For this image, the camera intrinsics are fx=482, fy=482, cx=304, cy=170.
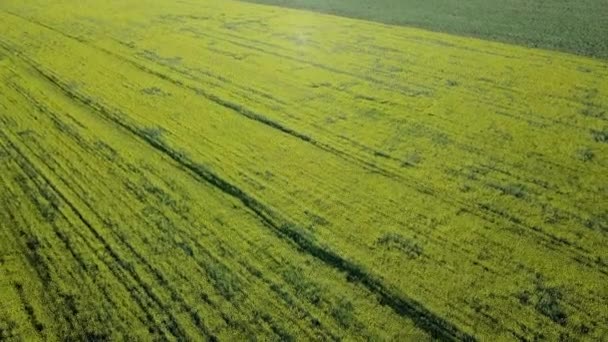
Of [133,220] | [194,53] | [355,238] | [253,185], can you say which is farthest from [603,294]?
[194,53]

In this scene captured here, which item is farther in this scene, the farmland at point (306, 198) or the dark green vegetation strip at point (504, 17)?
the dark green vegetation strip at point (504, 17)

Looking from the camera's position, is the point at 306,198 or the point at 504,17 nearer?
the point at 306,198

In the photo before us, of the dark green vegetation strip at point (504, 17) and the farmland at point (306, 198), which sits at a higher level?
the dark green vegetation strip at point (504, 17)

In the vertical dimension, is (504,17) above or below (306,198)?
above

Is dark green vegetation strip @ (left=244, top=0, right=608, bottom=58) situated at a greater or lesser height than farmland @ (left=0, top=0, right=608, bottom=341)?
greater

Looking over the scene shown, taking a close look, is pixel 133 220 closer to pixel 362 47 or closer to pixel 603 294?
pixel 603 294

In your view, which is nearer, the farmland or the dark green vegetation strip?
the farmland
